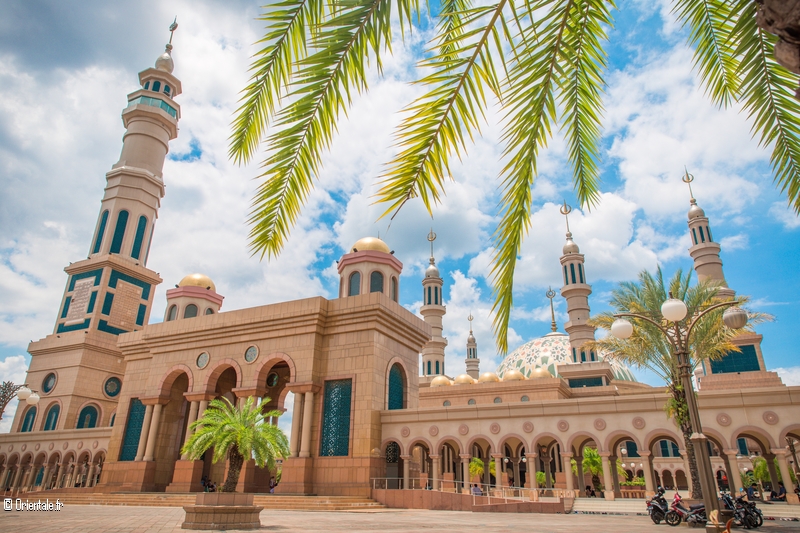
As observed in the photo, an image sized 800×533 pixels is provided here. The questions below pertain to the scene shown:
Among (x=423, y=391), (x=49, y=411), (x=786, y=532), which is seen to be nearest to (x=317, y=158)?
(x=786, y=532)

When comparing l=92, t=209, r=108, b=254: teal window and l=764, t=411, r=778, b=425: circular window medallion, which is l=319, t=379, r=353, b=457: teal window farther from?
l=92, t=209, r=108, b=254: teal window

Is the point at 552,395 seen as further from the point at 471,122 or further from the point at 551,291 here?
the point at 471,122

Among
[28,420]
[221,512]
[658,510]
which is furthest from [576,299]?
[28,420]

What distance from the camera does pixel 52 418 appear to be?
32.3 meters

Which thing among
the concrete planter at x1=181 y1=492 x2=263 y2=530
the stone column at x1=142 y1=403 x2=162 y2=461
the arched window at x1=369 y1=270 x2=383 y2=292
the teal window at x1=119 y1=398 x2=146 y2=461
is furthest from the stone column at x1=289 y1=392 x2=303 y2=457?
the concrete planter at x1=181 y1=492 x2=263 y2=530

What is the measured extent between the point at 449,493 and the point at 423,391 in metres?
19.1

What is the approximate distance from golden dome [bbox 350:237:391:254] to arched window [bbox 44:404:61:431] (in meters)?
22.1

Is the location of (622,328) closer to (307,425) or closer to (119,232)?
(307,425)

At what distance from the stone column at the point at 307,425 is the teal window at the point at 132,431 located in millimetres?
9335

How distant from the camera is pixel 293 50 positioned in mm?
4027

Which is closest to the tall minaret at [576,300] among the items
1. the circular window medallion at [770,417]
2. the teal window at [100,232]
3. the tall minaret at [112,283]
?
the circular window medallion at [770,417]

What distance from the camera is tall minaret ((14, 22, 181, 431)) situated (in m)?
32.7

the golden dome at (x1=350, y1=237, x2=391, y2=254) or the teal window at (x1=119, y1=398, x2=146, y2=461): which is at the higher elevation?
the golden dome at (x1=350, y1=237, x2=391, y2=254)

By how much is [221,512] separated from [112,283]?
30423mm
